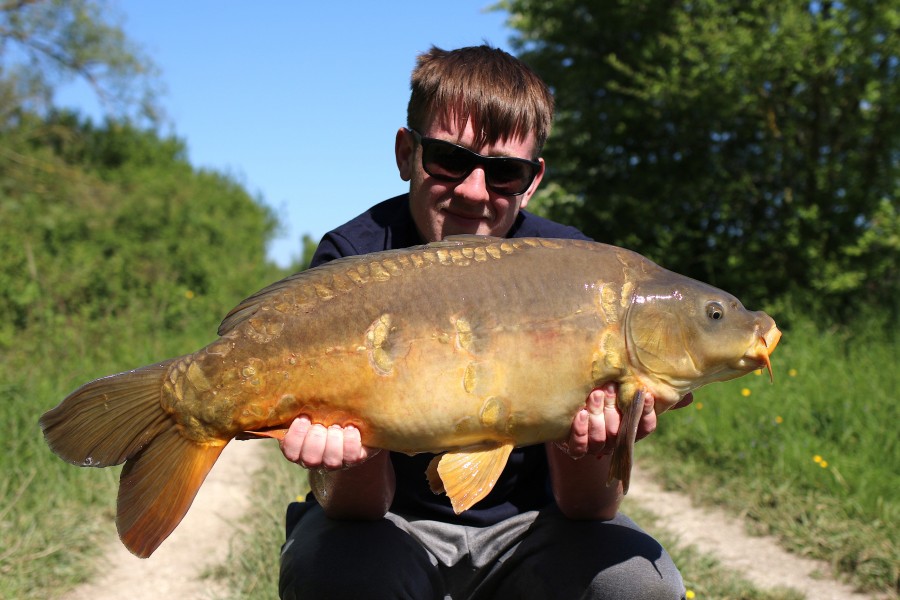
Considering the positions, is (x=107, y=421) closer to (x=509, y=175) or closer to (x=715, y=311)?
(x=509, y=175)

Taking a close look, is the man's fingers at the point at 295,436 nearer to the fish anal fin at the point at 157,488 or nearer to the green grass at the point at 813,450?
the fish anal fin at the point at 157,488

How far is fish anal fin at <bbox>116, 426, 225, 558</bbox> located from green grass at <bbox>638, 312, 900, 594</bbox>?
2.25m

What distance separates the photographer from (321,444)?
5.53 ft

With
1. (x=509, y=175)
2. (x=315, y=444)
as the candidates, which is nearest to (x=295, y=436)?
(x=315, y=444)

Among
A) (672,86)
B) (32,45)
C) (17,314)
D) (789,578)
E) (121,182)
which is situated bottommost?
(789,578)

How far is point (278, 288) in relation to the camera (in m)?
1.77

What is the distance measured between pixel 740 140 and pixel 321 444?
619 centimetres

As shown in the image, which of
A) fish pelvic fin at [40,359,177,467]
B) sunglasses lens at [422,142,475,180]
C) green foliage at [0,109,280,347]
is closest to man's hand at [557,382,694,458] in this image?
sunglasses lens at [422,142,475,180]

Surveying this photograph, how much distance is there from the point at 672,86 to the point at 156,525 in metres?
5.98

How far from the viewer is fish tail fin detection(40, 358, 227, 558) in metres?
1.68

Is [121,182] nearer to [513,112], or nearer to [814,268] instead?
[814,268]

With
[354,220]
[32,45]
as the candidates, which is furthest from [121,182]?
[354,220]

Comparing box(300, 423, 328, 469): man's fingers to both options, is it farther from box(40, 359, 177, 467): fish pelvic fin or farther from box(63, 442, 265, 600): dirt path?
box(63, 442, 265, 600): dirt path

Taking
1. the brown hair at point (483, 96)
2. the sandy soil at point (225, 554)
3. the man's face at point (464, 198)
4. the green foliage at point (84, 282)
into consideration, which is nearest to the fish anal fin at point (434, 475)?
the man's face at point (464, 198)
